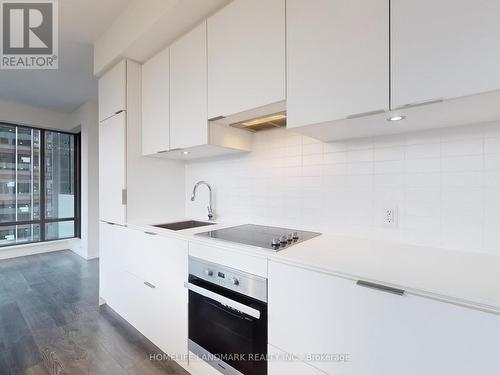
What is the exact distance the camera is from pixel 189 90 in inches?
69.6

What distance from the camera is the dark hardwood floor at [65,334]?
164 centimetres

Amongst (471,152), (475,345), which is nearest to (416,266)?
(475,345)

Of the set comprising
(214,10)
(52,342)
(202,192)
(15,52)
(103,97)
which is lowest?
(52,342)

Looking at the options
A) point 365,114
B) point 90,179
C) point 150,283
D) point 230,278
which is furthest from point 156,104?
point 90,179

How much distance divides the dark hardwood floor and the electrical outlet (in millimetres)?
1545

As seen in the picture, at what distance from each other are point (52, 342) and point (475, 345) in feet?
8.38

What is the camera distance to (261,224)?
1.91m

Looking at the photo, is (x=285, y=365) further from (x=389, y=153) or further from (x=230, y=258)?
(x=389, y=153)

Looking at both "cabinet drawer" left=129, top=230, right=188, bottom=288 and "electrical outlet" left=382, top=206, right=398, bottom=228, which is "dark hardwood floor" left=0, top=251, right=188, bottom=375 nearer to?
"cabinet drawer" left=129, top=230, right=188, bottom=288

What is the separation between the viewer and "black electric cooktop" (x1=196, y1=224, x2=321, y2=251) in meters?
1.28

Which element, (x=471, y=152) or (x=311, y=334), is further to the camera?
(x=471, y=152)

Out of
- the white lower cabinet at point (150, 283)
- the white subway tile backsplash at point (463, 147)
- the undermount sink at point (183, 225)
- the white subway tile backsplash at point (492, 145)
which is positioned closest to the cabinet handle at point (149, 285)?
the white lower cabinet at point (150, 283)

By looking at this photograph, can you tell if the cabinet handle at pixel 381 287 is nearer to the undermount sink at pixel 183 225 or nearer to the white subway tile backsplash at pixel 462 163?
the white subway tile backsplash at pixel 462 163

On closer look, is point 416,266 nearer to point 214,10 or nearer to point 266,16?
point 266,16
